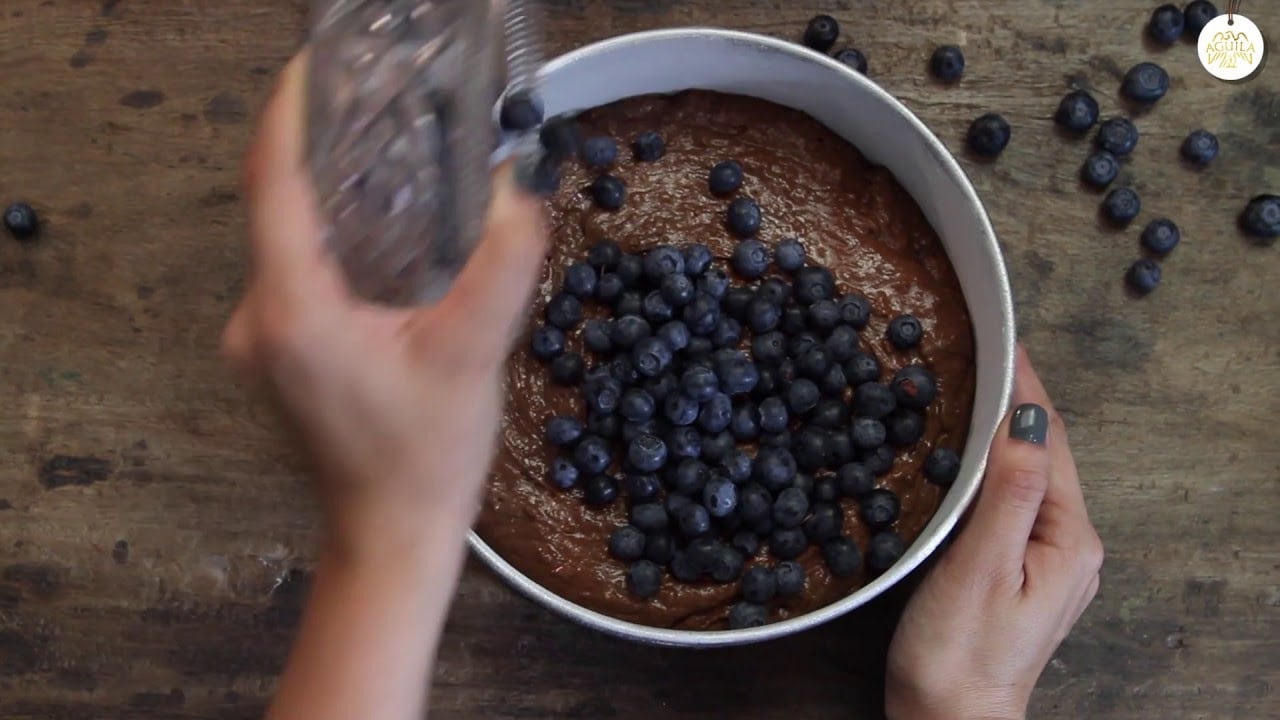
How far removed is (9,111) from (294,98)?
76 centimetres

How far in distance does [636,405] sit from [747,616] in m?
0.21

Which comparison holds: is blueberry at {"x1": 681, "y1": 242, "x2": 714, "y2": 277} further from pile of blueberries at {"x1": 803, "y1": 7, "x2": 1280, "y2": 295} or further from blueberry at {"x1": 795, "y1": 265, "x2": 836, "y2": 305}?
pile of blueberries at {"x1": 803, "y1": 7, "x2": 1280, "y2": 295}

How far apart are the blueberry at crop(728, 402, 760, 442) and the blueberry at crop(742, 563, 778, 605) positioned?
128 millimetres

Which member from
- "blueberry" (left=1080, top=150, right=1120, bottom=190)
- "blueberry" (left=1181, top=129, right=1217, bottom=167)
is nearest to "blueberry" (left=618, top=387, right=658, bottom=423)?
"blueberry" (left=1080, top=150, right=1120, bottom=190)

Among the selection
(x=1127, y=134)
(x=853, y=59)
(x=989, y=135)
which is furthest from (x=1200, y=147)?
(x=853, y=59)

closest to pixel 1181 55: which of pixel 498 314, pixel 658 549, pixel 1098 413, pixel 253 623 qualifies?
pixel 1098 413

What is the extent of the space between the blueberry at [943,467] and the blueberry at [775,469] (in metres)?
0.12

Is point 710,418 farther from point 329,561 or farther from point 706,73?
point 329,561

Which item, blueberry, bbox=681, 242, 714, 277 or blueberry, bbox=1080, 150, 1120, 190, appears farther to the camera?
blueberry, bbox=1080, 150, 1120, 190

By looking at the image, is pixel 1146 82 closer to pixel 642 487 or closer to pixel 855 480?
pixel 855 480

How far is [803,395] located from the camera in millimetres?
970

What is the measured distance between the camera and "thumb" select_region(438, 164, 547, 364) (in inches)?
21.0

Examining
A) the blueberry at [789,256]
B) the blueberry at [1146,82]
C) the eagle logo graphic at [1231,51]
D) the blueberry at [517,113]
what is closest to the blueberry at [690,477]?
the blueberry at [789,256]

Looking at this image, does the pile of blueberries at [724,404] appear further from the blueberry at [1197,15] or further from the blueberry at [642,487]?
the blueberry at [1197,15]
